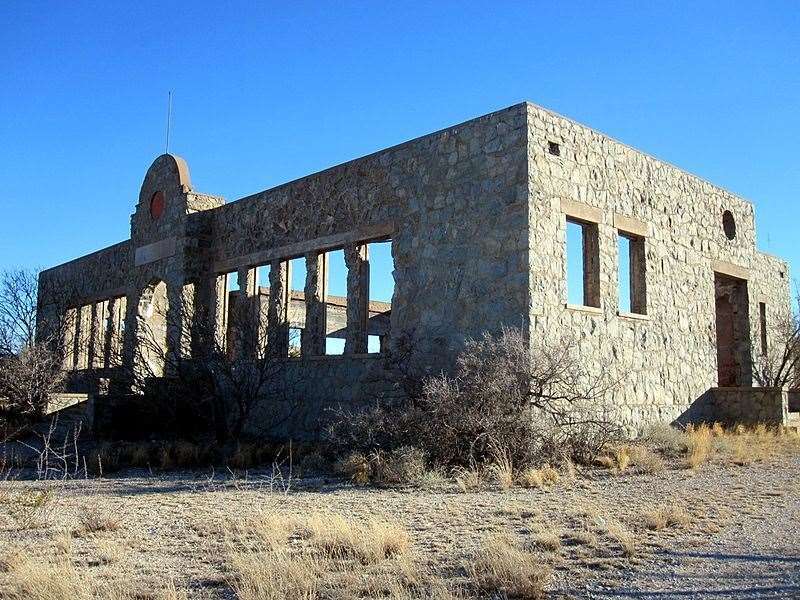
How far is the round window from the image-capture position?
1834 centimetres

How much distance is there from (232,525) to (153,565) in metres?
1.29

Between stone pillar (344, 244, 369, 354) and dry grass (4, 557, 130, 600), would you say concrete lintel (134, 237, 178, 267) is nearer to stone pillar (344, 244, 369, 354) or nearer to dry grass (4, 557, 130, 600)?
stone pillar (344, 244, 369, 354)

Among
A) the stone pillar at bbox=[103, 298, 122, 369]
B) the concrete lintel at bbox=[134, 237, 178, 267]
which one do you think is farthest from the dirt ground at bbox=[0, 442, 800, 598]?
the stone pillar at bbox=[103, 298, 122, 369]

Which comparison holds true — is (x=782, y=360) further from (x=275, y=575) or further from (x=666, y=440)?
(x=275, y=575)

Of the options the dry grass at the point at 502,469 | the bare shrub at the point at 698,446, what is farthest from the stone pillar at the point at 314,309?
the bare shrub at the point at 698,446

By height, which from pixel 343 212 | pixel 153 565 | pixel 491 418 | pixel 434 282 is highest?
pixel 343 212

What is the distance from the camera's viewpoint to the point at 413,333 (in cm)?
1422

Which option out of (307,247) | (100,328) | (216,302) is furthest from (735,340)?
(100,328)

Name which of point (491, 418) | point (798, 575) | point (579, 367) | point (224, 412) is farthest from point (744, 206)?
point (798, 575)

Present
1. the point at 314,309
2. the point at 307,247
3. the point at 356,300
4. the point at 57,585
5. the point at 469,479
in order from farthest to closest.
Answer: the point at 307,247 → the point at 314,309 → the point at 356,300 → the point at 469,479 → the point at 57,585

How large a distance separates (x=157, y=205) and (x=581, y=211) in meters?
12.2

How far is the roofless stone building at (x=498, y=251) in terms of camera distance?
13.2 meters

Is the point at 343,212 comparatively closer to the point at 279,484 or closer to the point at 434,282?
the point at 434,282

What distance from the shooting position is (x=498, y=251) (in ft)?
43.2
